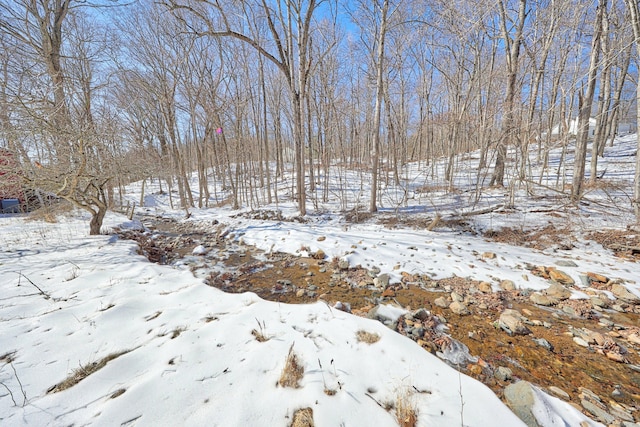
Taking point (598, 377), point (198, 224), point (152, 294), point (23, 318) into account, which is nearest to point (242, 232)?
point (198, 224)

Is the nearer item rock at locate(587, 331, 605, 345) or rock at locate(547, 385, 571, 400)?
rock at locate(547, 385, 571, 400)

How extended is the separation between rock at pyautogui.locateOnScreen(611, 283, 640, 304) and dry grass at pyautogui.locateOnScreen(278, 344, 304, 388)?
4.76m

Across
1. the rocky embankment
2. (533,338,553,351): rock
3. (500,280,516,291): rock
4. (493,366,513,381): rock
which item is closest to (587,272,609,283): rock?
the rocky embankment

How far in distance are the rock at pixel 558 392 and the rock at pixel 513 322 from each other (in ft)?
2.61

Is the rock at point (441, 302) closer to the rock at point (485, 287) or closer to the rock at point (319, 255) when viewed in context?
the rock at point (485, 287)

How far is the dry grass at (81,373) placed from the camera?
62.6 inches

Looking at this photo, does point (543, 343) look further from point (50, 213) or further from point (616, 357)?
point (50, 213)

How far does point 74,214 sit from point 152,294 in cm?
1116

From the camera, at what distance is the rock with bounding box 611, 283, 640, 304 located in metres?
3.14

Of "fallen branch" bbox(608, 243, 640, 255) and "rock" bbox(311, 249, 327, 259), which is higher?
"fallen branch" bbox(608, 243, 640, 255)

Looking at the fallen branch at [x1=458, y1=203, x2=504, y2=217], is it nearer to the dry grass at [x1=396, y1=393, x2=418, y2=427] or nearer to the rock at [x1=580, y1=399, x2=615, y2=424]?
the rock at [x1=580, y1=399, x2=615, y2=424]

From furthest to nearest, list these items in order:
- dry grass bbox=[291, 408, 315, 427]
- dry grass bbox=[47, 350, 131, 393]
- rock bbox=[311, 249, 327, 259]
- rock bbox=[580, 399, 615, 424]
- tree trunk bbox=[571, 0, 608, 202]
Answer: tree trunk bbox=[571, 0, 608, 202] → rock bbox=[311, 249, 327, 259] → rock bbox=[580, 399, 615, 424] → dry grass bbox=[47, 350, 131, 393] → dry grass bbox=[291, 408, 315, 427]

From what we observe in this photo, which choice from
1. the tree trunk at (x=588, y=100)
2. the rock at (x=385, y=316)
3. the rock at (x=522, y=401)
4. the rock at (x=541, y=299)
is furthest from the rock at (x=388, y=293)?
the tree trunk at (x=588, y=100)

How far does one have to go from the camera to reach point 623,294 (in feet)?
10.6
